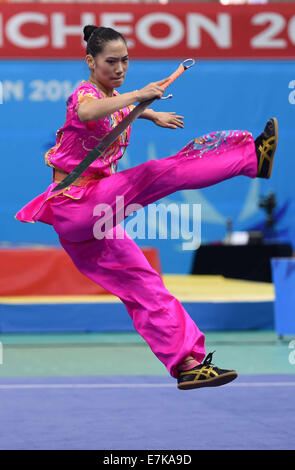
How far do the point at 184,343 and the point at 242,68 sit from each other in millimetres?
7709

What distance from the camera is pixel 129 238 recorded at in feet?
12.0

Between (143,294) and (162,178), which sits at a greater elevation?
(162,178)

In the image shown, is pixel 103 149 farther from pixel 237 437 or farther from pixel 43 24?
pixel 43 24

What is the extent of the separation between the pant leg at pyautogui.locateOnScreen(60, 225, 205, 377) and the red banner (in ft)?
24.0

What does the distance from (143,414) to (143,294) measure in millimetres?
1051

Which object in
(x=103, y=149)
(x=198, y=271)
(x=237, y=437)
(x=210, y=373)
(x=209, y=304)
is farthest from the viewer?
(x=198, y=271)

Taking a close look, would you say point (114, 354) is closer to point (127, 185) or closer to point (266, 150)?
point (127, 185)

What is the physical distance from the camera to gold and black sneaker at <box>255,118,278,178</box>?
3.45 m

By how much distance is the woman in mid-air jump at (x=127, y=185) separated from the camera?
3432 mm

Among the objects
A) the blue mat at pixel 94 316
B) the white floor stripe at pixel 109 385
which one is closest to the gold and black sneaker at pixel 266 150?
the white floor stripe at pixel 109 385

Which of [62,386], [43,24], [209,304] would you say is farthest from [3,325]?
[43,24]

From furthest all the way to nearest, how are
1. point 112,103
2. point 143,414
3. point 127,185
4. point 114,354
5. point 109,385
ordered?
point 114,354 → point 109,385 → point 143,414 → point 127,185 → point 112,103

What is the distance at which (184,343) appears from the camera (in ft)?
11.7

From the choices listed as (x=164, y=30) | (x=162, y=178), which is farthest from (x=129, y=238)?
(x=164, y=30)
